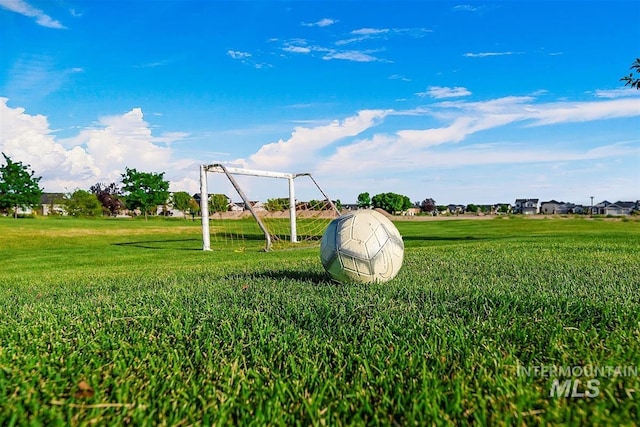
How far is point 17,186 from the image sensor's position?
58.4 m

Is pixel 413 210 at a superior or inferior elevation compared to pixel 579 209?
superior

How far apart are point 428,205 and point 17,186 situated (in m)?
105

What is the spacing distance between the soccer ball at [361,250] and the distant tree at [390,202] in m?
100

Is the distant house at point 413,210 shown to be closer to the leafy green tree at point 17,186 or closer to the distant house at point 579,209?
the distant house at point 579,209

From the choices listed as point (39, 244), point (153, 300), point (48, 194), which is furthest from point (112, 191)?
point (153, 300)

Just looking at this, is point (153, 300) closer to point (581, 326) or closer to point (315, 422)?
point (315, 422)

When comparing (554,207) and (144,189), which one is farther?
(554,207)

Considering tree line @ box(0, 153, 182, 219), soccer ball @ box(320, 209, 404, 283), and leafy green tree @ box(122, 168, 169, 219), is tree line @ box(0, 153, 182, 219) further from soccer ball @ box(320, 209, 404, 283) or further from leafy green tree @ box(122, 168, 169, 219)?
soccer ball @ box(320, 209, 404, 283)

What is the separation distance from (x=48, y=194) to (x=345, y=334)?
446ft

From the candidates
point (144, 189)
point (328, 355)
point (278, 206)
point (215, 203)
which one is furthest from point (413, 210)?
point (328, 355)

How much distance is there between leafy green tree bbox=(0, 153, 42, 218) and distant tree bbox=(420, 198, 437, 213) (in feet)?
328

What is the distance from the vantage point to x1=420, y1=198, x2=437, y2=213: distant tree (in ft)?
437

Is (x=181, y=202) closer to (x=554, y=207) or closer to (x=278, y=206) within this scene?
(x=278, y=206)

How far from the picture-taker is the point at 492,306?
412 centimetres
